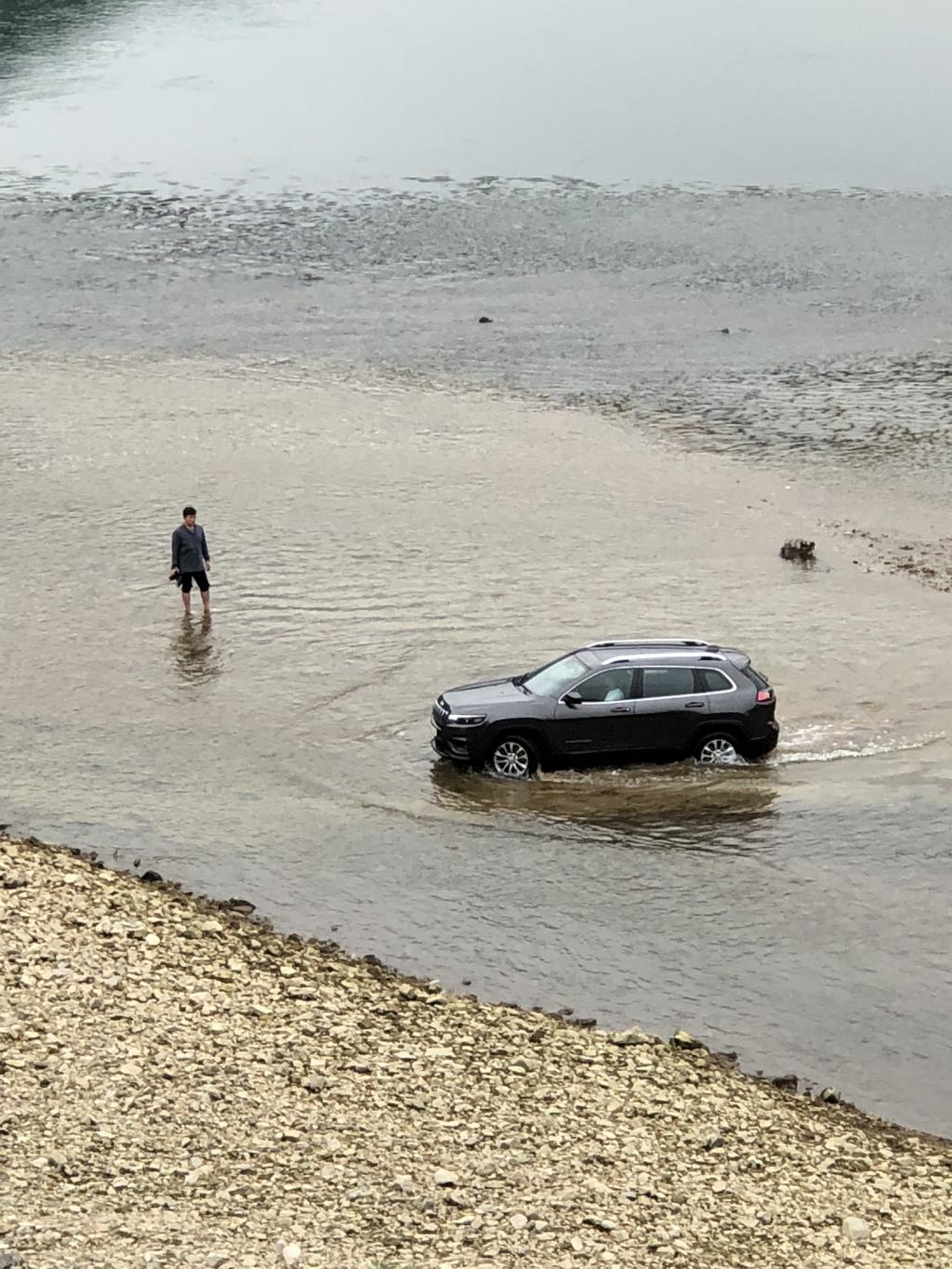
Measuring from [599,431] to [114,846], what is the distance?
2002cm

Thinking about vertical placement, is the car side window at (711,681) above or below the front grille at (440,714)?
above

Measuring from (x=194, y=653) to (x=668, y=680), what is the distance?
24.8 feet

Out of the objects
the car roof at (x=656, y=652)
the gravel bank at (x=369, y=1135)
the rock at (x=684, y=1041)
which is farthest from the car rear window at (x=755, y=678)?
the gravel bank at (x=369, y=1135)

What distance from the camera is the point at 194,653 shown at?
24844mm

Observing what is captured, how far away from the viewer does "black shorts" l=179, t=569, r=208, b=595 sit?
84.7 ft

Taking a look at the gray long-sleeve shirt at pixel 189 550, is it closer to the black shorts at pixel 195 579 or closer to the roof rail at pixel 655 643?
the black shorts at pixel 195 579

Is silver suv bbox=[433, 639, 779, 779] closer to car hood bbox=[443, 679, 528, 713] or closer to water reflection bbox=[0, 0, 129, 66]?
car hood bbox=[443, 679, 528, 713]

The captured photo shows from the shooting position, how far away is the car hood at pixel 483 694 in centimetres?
2131

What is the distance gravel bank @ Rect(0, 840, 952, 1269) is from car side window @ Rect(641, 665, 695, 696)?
247 inches

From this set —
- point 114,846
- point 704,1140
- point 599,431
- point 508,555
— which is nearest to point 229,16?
point 599,431

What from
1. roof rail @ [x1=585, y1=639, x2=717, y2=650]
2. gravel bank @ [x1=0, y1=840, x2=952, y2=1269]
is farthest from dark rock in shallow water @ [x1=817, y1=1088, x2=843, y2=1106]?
roof rail @ [x1=585, y1=639, x2=717, y2=650]

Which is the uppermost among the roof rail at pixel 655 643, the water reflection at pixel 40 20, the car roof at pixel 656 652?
the water reflection at pixel 40 20

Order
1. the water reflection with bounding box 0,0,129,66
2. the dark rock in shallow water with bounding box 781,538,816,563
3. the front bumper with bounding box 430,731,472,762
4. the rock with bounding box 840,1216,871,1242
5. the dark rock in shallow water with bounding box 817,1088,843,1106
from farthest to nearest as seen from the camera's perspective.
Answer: the water reflection with bounding box 0,0,129,66 → the dark rock in shallow water with bounding box 781,538,816,563 → the front bumper with bounding box 430,731,472,762 → the dark rock in shallow water with bounding box 817,1088,843,1106 → the rock with bounding box 840,1216,871,1242

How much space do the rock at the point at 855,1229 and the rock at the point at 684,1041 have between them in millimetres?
2998
